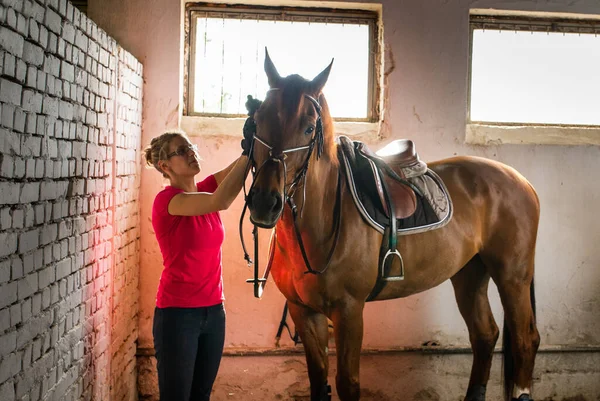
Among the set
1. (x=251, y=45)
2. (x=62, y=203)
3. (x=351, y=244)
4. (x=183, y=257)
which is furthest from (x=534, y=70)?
(x=62, y=203)

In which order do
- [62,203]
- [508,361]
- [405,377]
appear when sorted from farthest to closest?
[405,377]
[508,361]
[62,203]

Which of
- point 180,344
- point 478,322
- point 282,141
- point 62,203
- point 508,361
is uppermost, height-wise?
point 282,141

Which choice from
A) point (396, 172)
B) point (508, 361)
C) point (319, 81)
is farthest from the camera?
point (508, 361)

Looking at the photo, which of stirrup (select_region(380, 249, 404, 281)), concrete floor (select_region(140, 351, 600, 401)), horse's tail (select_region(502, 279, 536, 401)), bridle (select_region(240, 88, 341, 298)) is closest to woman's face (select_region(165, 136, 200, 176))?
bridle (select_region(240, 88, 341, 298))

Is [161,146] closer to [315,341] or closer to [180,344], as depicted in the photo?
[180,344]

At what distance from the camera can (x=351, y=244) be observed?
8.87 feet

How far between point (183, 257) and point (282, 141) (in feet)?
2.16

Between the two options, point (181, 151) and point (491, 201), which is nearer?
point (181, 151)

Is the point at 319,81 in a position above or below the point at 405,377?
above

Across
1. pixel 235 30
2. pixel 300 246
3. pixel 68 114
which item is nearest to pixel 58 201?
pixel 68 114

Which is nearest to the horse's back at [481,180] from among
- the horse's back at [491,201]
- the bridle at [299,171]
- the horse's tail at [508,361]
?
the horse's back at [491,201]

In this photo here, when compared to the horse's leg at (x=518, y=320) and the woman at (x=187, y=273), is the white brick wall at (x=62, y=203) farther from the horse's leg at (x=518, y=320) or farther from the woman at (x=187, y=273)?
the horse's leg at (x=518, y=320)

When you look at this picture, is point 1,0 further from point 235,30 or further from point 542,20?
point 542,20

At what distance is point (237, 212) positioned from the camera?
12.7 ft
